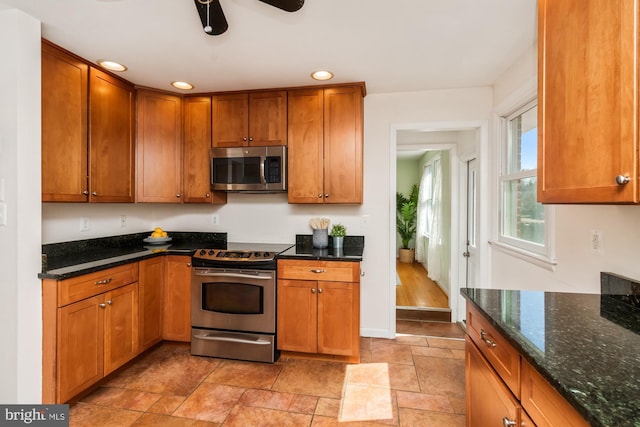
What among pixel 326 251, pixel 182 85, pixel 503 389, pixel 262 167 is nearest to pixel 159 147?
pixel 182 85

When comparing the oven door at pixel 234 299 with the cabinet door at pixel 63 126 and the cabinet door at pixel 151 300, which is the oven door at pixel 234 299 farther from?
the cabinet door at pixel 63 126

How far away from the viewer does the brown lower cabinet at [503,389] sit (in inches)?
32.1

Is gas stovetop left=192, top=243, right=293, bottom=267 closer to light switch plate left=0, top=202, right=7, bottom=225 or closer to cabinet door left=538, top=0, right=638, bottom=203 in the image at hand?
light switch plate left=0, top=202, right=7, bottom=225

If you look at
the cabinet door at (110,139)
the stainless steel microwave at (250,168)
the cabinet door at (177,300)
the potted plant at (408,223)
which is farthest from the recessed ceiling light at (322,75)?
the potted plant at (408,223)

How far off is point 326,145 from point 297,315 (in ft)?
5.02

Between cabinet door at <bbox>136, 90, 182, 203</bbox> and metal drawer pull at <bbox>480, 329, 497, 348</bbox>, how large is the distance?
2.80 meters

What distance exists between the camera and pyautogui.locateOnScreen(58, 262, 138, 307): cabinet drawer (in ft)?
6.16

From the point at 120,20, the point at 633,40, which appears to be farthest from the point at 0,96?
the point at 633,40

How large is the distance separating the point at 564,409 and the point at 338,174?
2.22 metres

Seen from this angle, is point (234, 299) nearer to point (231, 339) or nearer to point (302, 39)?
point (231, 339)

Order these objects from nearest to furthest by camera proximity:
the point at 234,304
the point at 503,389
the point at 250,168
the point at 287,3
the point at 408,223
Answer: the point at 503,389, the point at 287,3, the point at 234,304, the point at 250,168, the point at 408,223

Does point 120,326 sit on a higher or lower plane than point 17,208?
lower

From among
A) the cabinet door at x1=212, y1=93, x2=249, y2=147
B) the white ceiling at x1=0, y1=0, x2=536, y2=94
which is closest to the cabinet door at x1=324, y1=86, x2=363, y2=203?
the white ceiling at x1=0, y1=0, x2=536, y2=94

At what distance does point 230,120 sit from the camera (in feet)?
9.61
